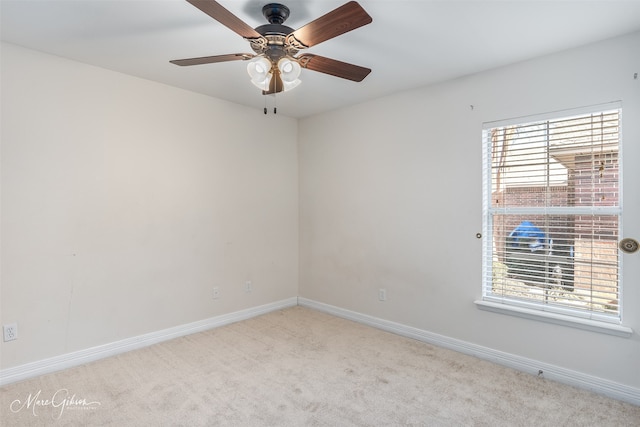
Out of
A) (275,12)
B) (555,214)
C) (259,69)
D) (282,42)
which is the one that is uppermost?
(275,12)

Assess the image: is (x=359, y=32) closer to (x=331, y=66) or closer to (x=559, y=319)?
(x=331, y=66)

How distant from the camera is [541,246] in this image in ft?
8.81

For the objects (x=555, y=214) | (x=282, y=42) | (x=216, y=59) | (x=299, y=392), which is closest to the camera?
(x=282, y=42)

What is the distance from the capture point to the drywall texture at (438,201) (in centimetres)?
233

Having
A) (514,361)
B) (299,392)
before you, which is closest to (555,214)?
(514,361)

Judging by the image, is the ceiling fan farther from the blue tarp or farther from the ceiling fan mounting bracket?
the blue tarp

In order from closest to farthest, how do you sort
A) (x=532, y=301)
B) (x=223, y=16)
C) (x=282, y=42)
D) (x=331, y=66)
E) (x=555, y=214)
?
1. (x=223, y=16)
2. (x=282, y=42)
3. (x=331, y=66)
4. (x=555, y=214)
5. (x=532, y=301)

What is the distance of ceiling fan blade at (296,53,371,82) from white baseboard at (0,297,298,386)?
2713mm

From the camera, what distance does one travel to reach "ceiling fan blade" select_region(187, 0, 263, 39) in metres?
1.47

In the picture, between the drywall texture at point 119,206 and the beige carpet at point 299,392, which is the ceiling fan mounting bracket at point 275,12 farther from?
the beige carpet at point 299,392

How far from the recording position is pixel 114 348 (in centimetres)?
297
